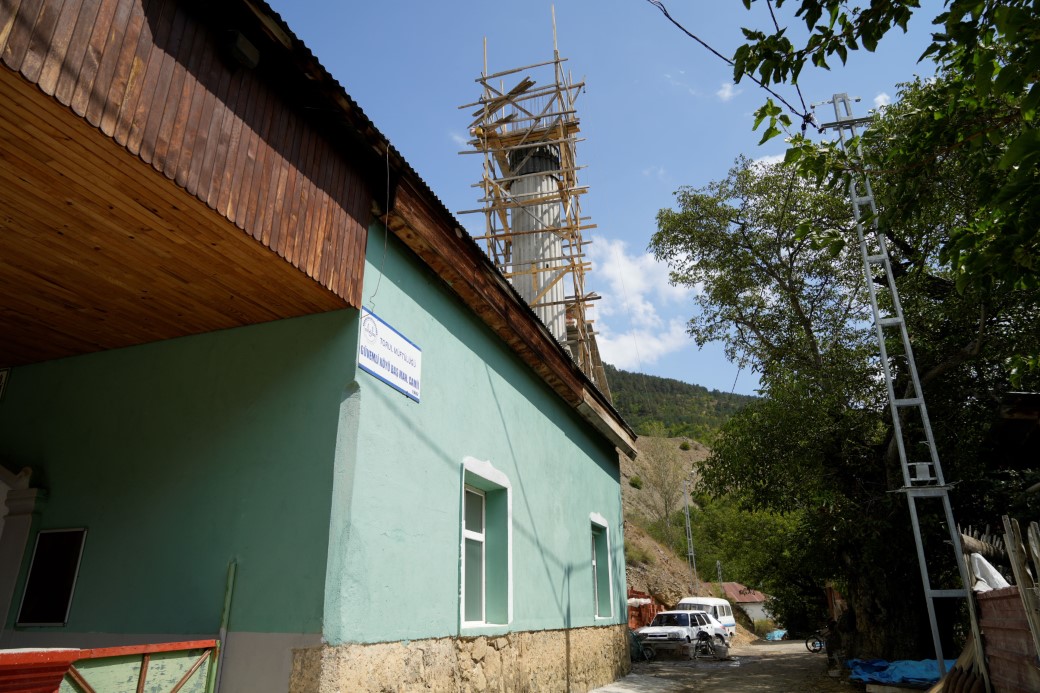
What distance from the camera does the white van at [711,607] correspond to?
27.7m

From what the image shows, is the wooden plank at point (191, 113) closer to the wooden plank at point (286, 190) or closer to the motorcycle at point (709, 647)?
the wooden plank at point (286, 190)

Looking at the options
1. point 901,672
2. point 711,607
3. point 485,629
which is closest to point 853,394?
point 901,672

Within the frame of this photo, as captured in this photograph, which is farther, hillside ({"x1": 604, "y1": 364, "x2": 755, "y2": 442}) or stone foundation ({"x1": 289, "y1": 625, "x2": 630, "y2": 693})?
hillside ({"x1": 604, "y1": 364, "x2": 755, "y2": 442})

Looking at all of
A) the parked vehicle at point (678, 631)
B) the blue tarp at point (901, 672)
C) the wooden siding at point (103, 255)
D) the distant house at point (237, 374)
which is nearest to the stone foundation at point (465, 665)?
the distant house at point (237, 374)

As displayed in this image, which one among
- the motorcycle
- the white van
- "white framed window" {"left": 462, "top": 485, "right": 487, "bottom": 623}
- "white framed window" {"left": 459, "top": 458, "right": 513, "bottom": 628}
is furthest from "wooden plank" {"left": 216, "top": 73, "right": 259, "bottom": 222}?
the white van

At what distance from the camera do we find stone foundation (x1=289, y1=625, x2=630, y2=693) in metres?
4.38

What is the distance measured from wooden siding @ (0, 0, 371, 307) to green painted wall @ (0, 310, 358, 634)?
87 centimetres

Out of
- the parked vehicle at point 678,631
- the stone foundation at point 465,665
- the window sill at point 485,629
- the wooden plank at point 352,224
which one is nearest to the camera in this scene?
the stone foundation at point 465,665

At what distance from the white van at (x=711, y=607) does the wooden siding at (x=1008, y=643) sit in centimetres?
2112

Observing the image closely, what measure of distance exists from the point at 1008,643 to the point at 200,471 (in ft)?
23.4

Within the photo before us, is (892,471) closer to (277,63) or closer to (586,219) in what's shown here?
(586,219)

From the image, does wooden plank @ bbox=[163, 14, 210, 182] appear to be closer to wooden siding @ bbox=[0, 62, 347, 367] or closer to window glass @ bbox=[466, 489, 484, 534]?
wooden siding @ bbox=[0, 62, 347, 367]

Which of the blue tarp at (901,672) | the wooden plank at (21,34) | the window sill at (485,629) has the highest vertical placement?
the wooden plank at (21,34)

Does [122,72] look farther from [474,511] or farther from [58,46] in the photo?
[474,511]
